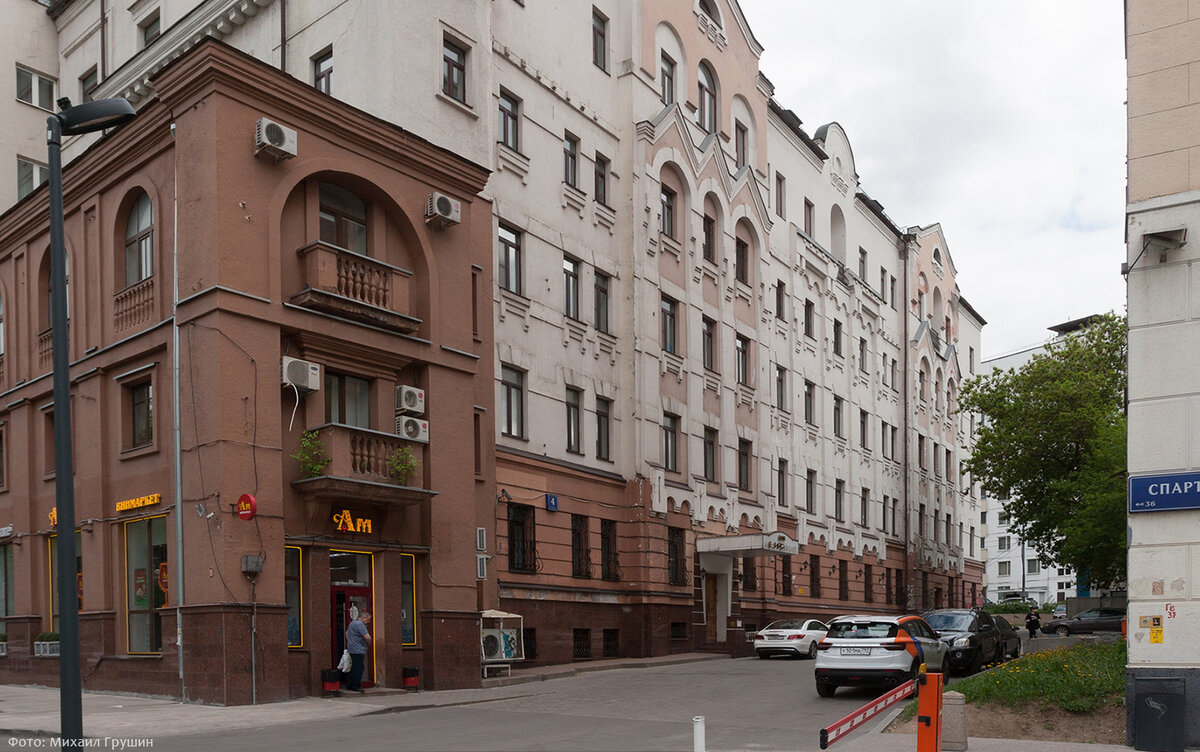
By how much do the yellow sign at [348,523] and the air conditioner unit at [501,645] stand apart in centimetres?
434

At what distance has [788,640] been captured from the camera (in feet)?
110

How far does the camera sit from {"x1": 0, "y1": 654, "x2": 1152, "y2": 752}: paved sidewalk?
14.7 meters

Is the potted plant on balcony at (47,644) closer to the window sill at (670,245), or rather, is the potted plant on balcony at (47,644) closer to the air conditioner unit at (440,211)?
the air conditioner unit at (440,211)

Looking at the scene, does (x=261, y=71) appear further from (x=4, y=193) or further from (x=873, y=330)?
(x=873, y=330)

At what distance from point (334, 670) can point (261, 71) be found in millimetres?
10868

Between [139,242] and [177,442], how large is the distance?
15.6ft

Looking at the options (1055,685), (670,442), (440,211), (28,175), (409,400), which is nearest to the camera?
(1055,685)

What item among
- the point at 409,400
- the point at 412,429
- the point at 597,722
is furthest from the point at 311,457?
the point at 597,722

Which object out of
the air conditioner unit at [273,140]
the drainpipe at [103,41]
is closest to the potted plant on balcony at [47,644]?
the air conditioner unit at [273,140]

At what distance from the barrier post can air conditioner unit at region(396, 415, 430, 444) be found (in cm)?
1280

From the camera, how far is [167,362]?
2152cm

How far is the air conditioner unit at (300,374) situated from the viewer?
21000mm

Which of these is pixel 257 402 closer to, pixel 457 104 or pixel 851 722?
pixel 457 104

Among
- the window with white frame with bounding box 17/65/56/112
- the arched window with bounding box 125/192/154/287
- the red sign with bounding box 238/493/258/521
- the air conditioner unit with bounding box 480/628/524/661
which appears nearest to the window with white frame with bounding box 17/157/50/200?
the window with white frame with bounding box 17/65/56/112
